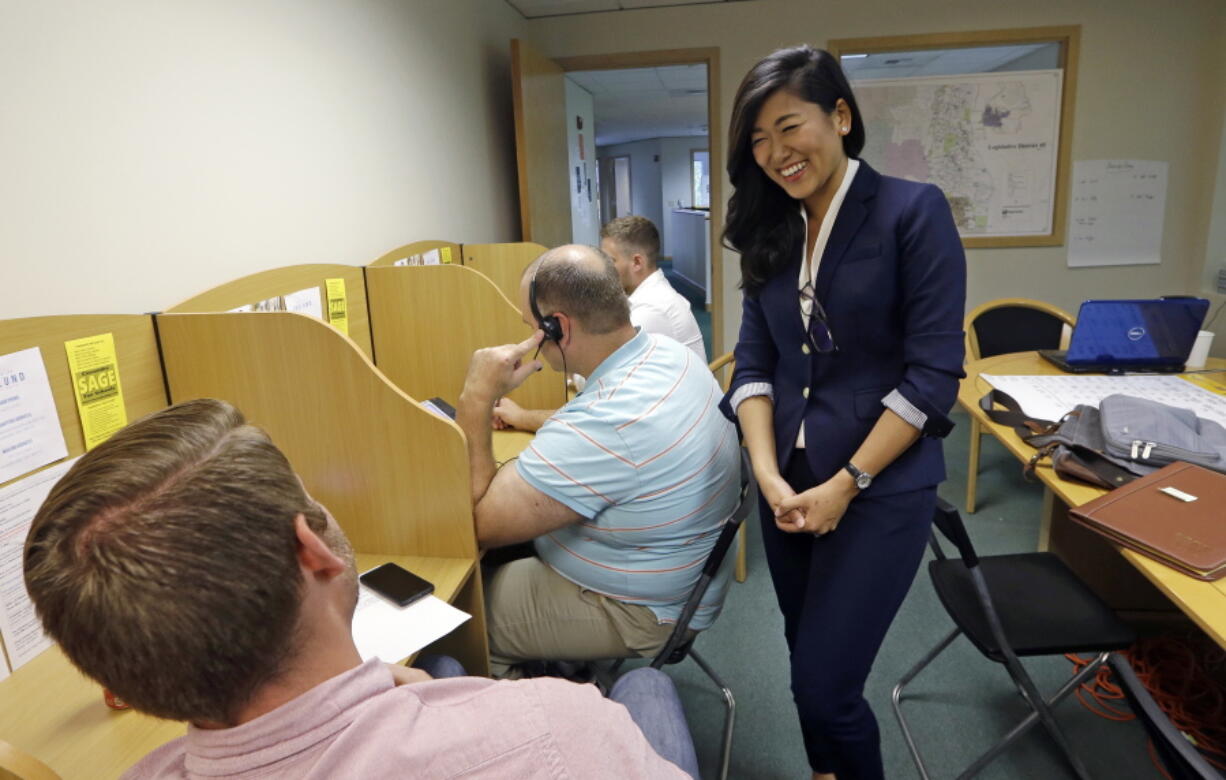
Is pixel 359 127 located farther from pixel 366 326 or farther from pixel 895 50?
pixel 895 50

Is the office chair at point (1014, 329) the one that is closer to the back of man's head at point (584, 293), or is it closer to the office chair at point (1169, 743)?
the back of man's head at point (584, 293)

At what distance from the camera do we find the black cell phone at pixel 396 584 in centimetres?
117

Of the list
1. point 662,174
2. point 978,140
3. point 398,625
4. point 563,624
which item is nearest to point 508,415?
point 563,624

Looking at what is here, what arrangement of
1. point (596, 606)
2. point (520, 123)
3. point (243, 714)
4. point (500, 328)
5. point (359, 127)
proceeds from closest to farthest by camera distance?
1. point (243, 714)
2. point (596, 606)
3. point (500, 328)
4. point (359, 127)
5. point (520, 123)

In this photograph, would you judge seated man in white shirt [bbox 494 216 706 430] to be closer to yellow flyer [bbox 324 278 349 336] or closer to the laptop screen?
yellow flyer [bbox 324 278 349 336]

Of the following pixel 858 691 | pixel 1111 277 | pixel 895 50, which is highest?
pixel 895 50

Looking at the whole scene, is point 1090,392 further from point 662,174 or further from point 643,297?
point 662,174

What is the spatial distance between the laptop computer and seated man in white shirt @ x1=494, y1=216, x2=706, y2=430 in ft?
3.96

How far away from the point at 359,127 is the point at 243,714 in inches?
77.4

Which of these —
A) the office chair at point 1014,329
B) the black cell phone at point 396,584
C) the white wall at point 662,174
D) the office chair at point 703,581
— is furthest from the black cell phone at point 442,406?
the white wall at point 662,174

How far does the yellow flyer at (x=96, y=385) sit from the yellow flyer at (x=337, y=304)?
0.69m

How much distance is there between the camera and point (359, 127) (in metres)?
2.17

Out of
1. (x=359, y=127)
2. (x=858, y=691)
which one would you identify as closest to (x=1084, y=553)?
(x=858, y=691)

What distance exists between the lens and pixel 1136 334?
7.32 ft
